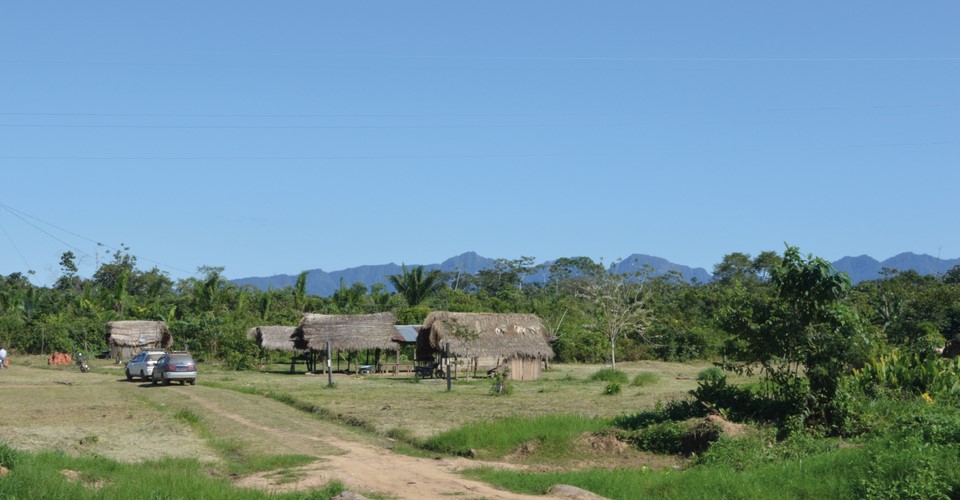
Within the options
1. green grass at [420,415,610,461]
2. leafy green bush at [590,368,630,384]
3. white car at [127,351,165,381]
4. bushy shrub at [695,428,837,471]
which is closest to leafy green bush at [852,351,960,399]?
bushy shrub at [695,428,837,471]

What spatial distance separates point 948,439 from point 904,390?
519 cm

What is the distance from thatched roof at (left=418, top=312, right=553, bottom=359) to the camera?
1665 inches

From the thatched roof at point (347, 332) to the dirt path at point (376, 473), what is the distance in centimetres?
2603

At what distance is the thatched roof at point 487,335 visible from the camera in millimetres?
42281

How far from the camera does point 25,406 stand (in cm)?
2742

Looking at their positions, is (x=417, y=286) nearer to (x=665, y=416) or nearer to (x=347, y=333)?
(x=347, y=333)

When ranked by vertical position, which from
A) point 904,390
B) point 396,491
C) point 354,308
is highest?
point 354,308

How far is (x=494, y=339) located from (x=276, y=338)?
14627 mm

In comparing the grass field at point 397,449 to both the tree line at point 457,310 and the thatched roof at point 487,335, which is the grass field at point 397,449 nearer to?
A: the thatched roof at point 487,335

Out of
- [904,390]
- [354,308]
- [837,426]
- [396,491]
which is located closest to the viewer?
[396,491]

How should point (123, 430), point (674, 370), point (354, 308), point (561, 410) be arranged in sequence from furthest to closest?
point (354, 308) → point (674, 370) → point (561, 410) → point (123, 430)

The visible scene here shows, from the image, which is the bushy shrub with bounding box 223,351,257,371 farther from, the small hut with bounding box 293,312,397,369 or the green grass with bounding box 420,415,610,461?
the green grass with bounding box 420,415,610,461

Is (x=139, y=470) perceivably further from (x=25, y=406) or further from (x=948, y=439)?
(x=25, y=406)

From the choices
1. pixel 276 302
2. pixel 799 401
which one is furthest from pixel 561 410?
pixel 276 302
